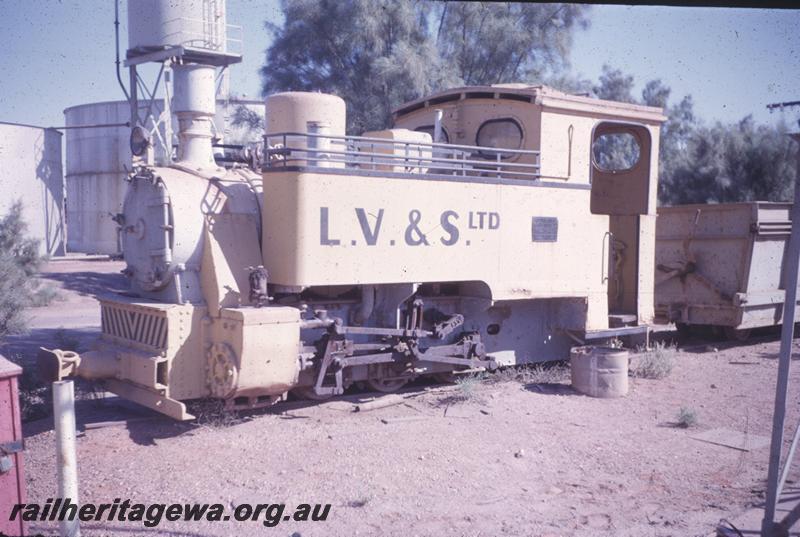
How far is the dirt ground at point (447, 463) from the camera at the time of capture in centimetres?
460

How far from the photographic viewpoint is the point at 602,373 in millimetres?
7723

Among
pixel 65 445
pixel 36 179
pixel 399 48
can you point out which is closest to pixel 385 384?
pixel 65 445

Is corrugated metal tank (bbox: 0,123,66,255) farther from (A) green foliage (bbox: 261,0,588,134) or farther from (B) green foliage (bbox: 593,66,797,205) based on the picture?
(B) green foliage (bbox: 593,66,797,205)

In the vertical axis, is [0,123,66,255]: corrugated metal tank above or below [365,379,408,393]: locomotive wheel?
above

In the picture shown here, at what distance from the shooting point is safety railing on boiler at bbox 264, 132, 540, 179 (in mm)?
6438

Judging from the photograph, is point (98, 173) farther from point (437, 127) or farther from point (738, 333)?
point (738, 333)

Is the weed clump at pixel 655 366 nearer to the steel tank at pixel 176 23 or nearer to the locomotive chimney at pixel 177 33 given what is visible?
the locomotive chimney at pixel 177 33

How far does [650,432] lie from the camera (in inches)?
257

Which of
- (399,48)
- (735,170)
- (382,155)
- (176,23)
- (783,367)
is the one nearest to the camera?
(783,367)

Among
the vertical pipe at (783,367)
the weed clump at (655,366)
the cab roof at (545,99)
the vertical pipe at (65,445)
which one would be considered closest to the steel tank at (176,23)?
the cab roof at (545,99)

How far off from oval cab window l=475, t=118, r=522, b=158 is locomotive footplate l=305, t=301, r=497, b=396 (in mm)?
2172

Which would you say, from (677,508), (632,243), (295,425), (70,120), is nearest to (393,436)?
(295,425)

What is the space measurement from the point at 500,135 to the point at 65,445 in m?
6.17

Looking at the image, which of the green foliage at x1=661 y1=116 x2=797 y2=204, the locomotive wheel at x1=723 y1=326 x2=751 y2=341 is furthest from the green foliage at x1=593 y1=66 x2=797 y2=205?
the locomotive wheel at x1=723 y1=326 x2=751 y2=341
